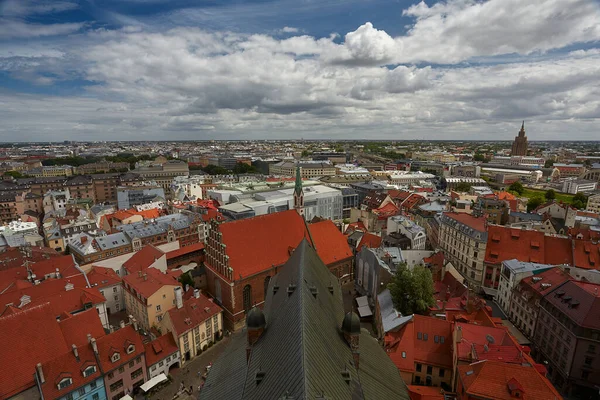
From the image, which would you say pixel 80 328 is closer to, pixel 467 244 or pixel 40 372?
pixel 40 372

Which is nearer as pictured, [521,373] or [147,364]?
[521,373]

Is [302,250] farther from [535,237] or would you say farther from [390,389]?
[535,237]

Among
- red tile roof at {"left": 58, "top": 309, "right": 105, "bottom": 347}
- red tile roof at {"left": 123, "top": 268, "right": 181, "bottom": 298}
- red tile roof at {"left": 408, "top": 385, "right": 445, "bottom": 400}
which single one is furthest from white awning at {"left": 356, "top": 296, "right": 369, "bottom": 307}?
red tile roof at {"left": 58, "top": 309, "right": 105, "bottom": 347}

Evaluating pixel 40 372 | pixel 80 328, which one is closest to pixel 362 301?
pixel 80 328

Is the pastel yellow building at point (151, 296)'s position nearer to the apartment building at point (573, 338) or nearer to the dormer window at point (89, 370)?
the dormer window at point (89, 370)

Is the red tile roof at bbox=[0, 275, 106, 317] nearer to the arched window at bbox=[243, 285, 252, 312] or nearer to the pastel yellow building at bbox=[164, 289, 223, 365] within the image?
the pastel yellow building at bbox=[164, 289, 223, 365]

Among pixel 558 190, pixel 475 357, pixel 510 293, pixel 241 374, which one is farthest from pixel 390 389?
pixel 558 190
